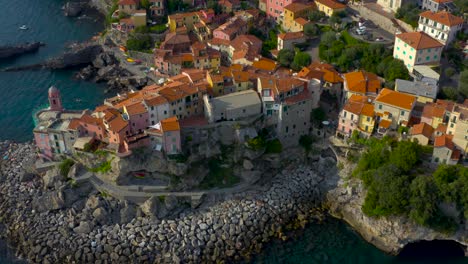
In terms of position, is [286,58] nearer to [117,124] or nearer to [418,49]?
[418,49]

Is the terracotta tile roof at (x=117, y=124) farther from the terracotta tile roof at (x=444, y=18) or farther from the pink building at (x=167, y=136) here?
the terracotta tile roof at (x=444, y=18)

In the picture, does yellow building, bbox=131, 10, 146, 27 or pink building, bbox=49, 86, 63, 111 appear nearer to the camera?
pink building, bbox=49, 86, 63, 111

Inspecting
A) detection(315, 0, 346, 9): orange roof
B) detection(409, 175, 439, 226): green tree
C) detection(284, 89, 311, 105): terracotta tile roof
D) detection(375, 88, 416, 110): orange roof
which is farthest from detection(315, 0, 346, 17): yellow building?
detection(409, 175, 439, 226): green tree

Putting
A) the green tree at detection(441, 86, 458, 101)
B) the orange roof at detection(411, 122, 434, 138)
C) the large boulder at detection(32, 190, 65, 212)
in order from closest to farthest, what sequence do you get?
1. the large boulder at detection(32, 190, 65, 212)
2. the orange roof at detection(411, 122, 434, 138)
3. the green tree at detection(441, 86, 458, 101)

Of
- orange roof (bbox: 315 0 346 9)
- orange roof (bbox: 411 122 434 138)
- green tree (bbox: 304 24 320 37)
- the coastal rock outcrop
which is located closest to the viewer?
orange roof (bbox: 411 122 434 138)

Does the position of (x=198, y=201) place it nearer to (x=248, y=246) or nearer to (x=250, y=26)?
(x=248, y=246)

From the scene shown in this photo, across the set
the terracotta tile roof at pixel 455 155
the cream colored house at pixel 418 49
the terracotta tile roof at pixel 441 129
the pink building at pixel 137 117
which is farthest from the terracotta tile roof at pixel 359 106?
the pink building at pixel 137 117

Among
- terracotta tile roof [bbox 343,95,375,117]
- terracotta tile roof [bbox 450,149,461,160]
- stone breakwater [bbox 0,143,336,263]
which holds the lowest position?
stone breakwater [bbox 0,143,336,263]

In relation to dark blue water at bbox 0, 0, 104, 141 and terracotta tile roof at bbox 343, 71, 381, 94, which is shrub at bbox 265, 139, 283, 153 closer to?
terracotta tile roof at bbox 343, 71, 381, 94
